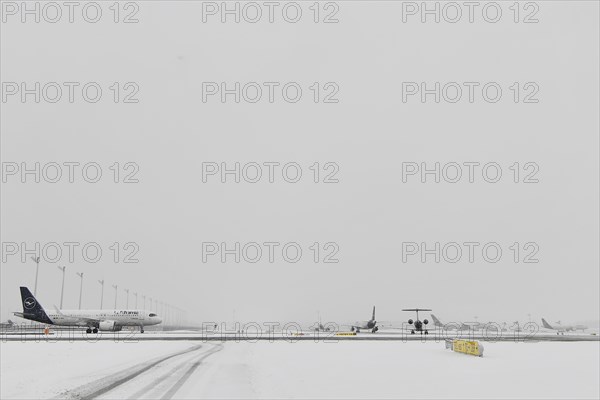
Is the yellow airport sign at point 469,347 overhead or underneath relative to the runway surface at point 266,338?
overhead

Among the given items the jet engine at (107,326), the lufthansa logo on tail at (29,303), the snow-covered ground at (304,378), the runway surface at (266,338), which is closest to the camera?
the snow-covered ground at (304,378)

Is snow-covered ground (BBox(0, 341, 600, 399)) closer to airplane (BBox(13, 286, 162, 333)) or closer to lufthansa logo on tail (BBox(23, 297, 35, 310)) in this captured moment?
airplane (BBox(13, 286, 162, 333))

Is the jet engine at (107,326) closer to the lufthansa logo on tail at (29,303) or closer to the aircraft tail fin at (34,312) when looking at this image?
the aircraft tail fin at (34,312)

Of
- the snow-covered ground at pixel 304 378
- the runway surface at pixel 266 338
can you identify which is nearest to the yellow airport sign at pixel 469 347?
the snow-covered ground at pixel 304 378

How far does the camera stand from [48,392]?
18875mm

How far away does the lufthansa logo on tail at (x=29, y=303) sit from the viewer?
304ft

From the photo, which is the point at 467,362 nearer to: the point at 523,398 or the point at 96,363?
the point at 523,398

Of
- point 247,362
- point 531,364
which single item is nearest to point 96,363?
point 247,362

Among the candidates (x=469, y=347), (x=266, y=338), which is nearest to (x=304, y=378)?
(x=469, y=347)

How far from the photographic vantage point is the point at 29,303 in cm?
9338

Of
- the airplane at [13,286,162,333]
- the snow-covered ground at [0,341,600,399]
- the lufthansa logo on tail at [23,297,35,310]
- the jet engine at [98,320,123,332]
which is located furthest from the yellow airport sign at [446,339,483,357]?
the lufthansa logo on tail at [23,297,35,310]

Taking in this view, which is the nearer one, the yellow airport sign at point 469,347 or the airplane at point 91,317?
the yellow airport sign at point 469,347

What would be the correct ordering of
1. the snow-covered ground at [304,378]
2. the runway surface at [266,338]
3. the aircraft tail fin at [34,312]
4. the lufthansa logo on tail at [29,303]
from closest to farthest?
Answer: the snow-covered ground at [304,378]
the runway surface at [266,338]
the aircraft tail fin at [34,312]
the lufthansa logo on tail at [29,303]

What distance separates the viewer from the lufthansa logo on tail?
9259 centimetres
